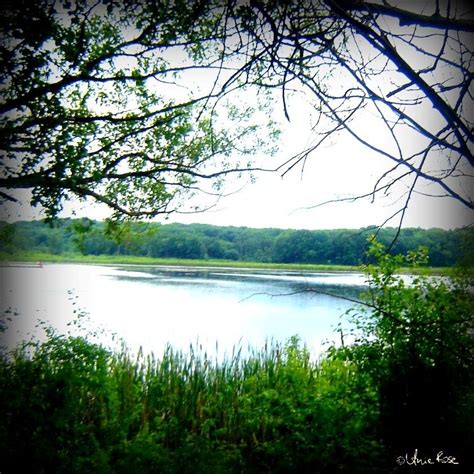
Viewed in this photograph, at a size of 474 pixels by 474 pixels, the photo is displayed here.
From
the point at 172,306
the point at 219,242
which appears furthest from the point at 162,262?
the point at 172,306

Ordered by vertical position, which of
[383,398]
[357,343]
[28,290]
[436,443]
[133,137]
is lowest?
[436,443]

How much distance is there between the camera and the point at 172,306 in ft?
14.7

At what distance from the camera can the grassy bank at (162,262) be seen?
8.75 ft

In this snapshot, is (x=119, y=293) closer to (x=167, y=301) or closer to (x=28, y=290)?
(x=167, y=301)

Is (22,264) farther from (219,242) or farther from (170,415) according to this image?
(219,242)

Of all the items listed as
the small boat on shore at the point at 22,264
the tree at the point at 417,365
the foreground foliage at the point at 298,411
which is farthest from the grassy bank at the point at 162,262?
the foreground foliage at the point at 298,411

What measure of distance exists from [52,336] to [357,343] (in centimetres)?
183

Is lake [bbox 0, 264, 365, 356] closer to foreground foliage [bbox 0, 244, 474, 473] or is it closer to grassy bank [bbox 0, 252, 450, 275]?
grassy bank [bbox 0, 252, 450, 275]

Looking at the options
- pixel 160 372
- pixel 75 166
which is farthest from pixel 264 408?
pixel 75 166

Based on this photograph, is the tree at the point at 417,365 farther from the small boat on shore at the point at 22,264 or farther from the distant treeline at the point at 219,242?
the small boat on shore at the point at 22,264

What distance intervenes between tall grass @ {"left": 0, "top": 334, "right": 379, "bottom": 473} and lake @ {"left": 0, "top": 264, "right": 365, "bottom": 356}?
331 millimetres

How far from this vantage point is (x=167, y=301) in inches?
178

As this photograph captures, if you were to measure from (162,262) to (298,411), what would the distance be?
1.62 m

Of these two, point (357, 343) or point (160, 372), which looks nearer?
point (357, 343)
